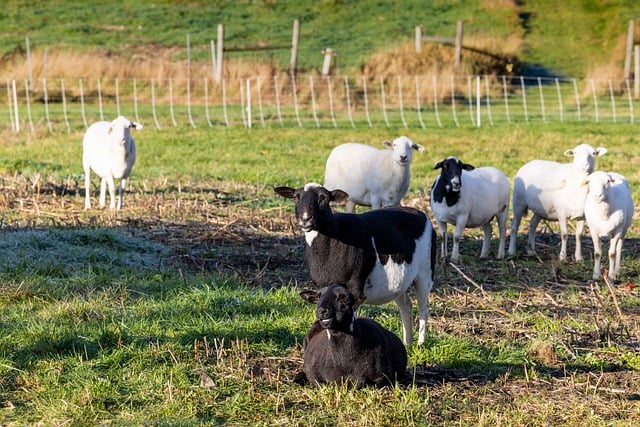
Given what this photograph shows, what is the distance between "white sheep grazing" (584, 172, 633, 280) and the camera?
10898 millimetres

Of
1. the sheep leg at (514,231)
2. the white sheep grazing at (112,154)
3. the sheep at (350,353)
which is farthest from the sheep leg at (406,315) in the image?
the white sheep grazing at (112,154)

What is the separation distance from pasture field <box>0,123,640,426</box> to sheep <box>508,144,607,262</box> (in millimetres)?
453

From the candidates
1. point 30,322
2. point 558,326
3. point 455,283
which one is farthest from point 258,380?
point 455,283

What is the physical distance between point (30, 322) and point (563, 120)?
22.5 m

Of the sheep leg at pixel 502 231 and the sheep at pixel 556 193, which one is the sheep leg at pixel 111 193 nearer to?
the sheep leg at pixel 502 231

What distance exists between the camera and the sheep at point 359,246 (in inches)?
264

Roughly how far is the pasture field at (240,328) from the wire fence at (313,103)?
1289 cm

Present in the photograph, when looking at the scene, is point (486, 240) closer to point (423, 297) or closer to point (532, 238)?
point (532, 238)

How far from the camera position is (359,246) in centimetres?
678

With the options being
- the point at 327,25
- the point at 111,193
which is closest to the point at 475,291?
the point at 111,193

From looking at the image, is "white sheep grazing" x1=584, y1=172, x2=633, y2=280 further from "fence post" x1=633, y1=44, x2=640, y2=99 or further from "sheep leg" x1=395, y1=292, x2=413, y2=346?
"fence post" x1=633, y1=44, x2=640, y2=99

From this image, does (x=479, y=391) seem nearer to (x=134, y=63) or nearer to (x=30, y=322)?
(x=30, y=322)

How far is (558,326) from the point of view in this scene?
839 centimetres

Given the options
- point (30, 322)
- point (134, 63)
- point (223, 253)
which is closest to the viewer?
point (30, 322)
